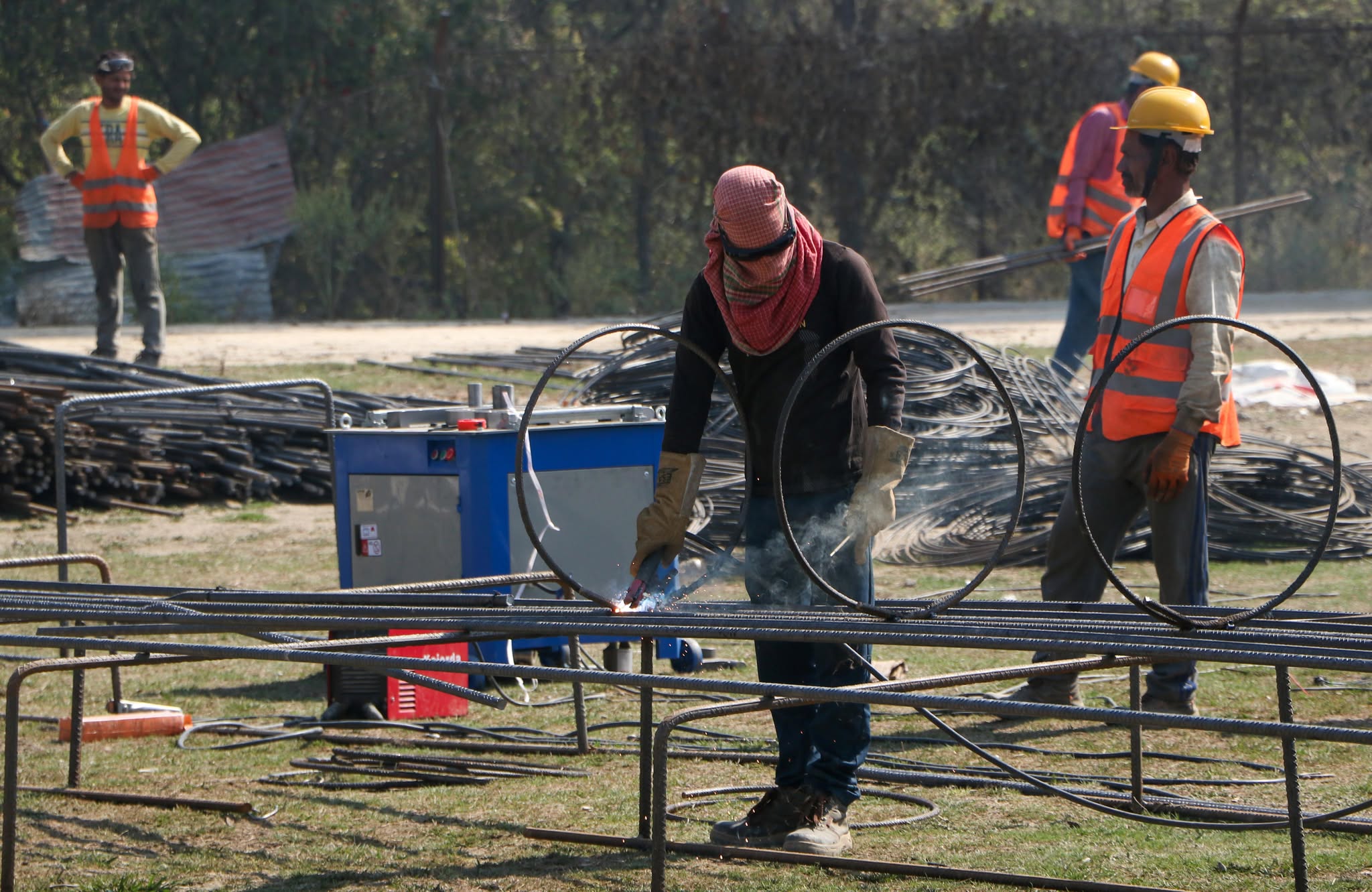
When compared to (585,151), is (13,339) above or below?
below

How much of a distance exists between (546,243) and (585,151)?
1.56 m

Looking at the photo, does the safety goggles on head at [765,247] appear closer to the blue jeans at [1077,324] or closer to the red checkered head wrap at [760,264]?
the red checkered head wrap at [760,264]

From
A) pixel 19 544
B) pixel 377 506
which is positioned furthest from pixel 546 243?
pixel 377 506

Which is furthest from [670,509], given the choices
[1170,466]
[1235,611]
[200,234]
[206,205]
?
[206,205]

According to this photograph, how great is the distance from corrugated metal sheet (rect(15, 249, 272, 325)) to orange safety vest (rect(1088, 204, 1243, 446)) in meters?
15.9

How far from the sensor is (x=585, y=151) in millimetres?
22844

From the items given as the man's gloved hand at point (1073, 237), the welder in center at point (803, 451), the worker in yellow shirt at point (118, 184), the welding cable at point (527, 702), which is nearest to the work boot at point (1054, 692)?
the welder in center at point (803, 451)

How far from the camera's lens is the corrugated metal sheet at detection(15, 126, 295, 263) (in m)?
20.3

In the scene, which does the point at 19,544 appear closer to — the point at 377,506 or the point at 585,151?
the point at 377,506

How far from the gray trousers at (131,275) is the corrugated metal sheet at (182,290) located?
6.98m

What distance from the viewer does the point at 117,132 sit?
12188 millimetres

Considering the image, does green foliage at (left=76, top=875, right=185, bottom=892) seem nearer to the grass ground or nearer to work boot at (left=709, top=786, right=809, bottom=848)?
the grass ground

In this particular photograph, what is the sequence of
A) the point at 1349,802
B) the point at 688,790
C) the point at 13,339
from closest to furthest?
the point at 1349,802 → the point at 688,790 → the point at 13,339

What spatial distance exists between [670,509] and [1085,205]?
6949 millimetres
